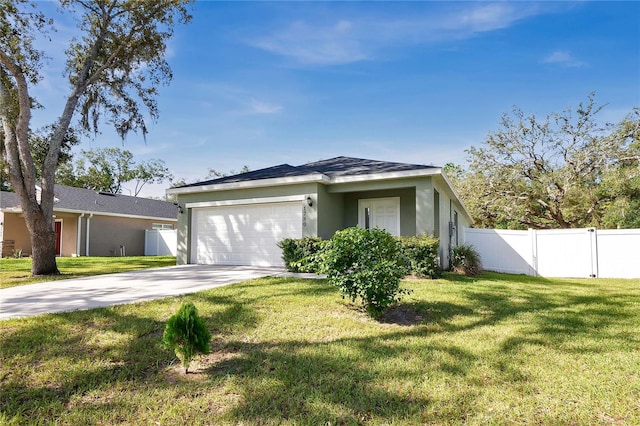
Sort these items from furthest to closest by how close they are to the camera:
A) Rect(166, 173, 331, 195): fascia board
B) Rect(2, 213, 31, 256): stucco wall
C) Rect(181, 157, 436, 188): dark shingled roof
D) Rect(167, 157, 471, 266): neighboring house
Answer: Rect(2, 213, 31, 256): stucco wall → Rect(181, 157, 436, 188): dark shingled roof → Rect(166, 173, 331, 195): fascia board → Rect(167, 157, 471, 266): neighboring house

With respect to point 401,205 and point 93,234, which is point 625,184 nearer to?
point 401,205

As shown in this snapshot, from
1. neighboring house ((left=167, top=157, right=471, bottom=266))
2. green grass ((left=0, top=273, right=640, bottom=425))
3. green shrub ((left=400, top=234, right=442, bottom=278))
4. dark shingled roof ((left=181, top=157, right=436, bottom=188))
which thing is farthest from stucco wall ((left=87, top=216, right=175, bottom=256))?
green shrub ((left=400, top=234, right=442, bottom=278))

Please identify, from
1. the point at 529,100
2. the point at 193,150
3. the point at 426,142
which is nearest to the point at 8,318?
the point at 193,150

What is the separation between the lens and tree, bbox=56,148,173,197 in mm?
32781

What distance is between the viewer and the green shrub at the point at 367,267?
15.5 feet

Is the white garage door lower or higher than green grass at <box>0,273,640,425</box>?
higher

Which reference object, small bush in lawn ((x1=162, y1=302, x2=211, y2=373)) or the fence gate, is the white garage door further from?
the fence gate

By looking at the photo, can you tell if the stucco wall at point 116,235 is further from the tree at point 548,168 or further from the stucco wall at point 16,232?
the tree at point 548,168

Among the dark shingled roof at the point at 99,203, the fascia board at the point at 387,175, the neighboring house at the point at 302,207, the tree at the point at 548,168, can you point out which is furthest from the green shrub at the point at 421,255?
the dark shingled roof at the point at 99,203

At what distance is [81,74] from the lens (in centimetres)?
999

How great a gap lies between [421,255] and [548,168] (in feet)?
52.2

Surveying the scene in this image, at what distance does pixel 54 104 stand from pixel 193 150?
24.9 ft

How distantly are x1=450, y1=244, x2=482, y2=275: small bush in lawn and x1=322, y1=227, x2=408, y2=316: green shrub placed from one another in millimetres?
Answer: 6675

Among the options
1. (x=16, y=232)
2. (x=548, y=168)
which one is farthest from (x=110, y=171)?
(x=548, y=168)
